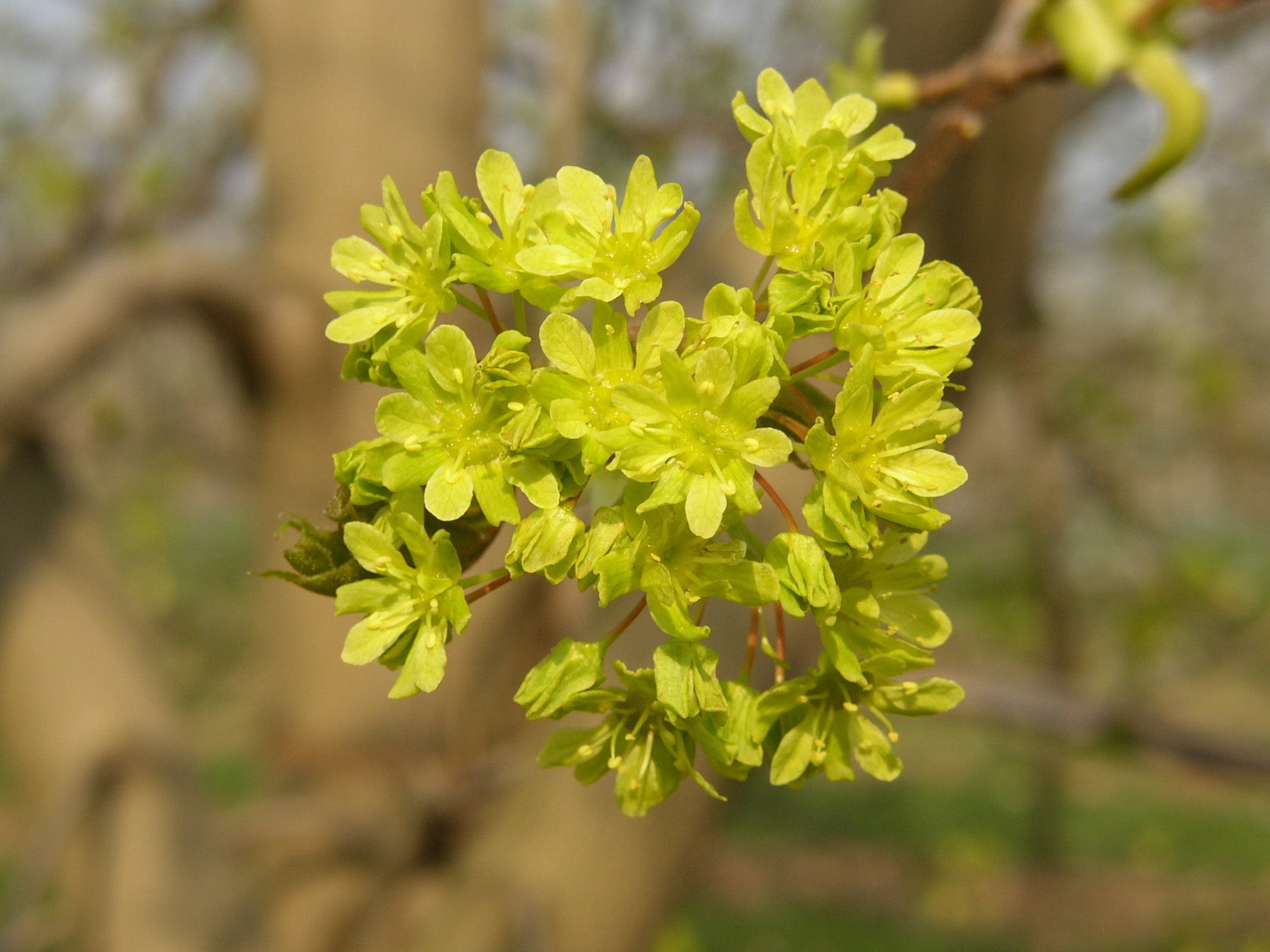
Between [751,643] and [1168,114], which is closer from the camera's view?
[751,643]

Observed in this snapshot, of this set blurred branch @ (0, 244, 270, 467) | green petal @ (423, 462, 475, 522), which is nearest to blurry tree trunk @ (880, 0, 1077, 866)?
green petal @ (423, 462, 475, 522)

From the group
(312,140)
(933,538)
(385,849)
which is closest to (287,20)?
(312,140)

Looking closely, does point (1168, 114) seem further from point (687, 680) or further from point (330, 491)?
point (330, 491)

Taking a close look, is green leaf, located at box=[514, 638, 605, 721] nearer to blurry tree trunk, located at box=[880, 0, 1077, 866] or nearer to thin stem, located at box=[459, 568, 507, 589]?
thin stem, located at box=[459, 568, 507, 589]

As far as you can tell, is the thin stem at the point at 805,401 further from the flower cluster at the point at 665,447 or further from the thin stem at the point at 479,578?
the thin stem at the point at 479,578

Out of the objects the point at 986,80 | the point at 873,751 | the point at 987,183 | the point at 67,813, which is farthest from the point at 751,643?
the point at 67,813

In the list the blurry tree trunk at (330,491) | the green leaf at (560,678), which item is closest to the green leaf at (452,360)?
the green leaf at (560,678)
